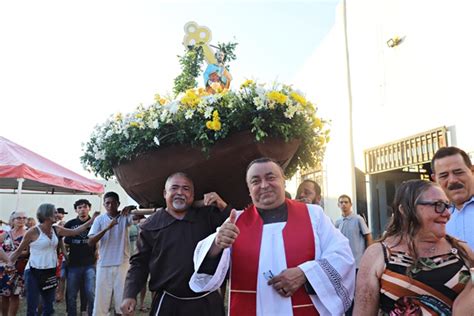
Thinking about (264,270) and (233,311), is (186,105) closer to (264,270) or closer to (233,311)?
(264,270)

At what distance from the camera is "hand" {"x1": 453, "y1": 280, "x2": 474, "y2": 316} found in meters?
1.56

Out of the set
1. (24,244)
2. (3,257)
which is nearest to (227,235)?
(24,244)

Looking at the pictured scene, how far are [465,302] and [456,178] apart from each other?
94 centimetres

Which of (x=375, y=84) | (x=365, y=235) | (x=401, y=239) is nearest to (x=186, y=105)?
(x=401, y=239)

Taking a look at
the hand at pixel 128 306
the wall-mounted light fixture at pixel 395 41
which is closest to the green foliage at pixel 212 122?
the hand at pixel 128 306

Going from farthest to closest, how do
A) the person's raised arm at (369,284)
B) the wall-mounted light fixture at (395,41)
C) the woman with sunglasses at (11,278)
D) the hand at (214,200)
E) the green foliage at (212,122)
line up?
the wall-mounted light fixture at (395,41)
the woman with sunglasses at (11,278)
the hand at (214,200)
the green foliage at (212,122)
the person's raised arm at (369,284)

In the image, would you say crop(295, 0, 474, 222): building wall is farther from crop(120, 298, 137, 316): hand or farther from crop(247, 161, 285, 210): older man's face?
crop(120, 298, 137, 316): hand

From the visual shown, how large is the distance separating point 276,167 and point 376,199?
20.8 ft

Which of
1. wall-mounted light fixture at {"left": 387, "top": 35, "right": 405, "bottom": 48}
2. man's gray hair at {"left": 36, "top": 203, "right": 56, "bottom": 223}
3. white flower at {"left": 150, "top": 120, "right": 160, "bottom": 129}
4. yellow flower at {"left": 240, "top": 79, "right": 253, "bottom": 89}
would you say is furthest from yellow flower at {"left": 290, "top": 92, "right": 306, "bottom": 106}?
wall-mounted light fixture at {"left": 387, "top": 35, "right": 405, "bottom": 48}

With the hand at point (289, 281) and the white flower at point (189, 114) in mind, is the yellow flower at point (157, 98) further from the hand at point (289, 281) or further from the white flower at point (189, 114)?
the hand at point (289, 281)

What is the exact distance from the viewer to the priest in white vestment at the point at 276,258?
1927mm

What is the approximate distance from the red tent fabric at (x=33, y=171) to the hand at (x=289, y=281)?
709cm

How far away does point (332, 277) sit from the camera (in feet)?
6.31

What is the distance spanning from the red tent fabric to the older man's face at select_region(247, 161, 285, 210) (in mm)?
6857
